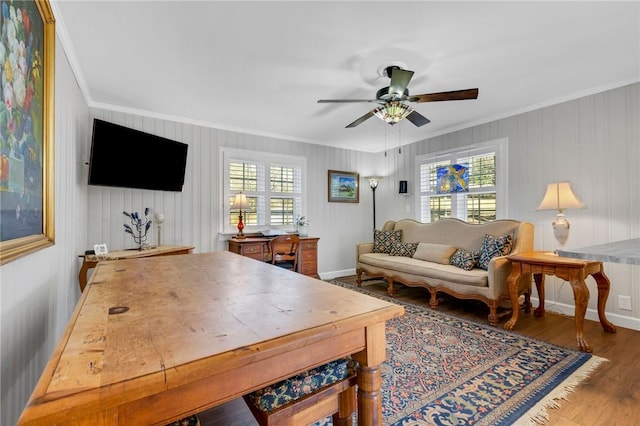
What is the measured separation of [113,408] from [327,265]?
4.60 metres

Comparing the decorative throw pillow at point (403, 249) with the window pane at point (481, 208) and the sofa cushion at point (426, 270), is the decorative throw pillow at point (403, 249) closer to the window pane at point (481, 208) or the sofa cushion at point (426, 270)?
the sofa cushion at point (426, 270)

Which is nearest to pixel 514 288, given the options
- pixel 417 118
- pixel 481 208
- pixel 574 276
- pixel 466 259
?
pixel 574 276

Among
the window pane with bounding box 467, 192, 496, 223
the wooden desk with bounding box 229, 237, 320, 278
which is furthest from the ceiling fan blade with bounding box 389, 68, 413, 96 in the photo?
the wooden desk with bounding box 229, 237, 320, 278

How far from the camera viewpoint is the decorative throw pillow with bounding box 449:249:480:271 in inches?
130

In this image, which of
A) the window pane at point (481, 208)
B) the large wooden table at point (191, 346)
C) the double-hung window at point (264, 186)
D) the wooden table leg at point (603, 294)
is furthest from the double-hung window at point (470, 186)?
the large wooden table at point (191, 346)

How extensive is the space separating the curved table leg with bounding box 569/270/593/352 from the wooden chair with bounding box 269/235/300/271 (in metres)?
2.82

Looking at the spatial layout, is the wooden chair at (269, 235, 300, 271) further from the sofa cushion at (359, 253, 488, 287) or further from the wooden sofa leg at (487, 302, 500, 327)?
the wooden sofa leg at (487, 302, 500, 327)

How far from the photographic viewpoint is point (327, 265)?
509 centimetres

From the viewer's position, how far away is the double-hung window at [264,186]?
13.7 ft

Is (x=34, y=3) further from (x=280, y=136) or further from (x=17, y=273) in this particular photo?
(x=280, y=136)

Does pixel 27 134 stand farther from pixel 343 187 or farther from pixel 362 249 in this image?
pixel 343 187

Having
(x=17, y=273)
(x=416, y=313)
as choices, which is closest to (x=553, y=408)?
(x=416, y=313)

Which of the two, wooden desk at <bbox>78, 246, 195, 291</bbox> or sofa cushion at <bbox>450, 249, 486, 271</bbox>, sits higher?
wooden desk at <bbox>78, 246, 195, 291</bbox>

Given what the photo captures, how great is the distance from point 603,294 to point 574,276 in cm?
54
